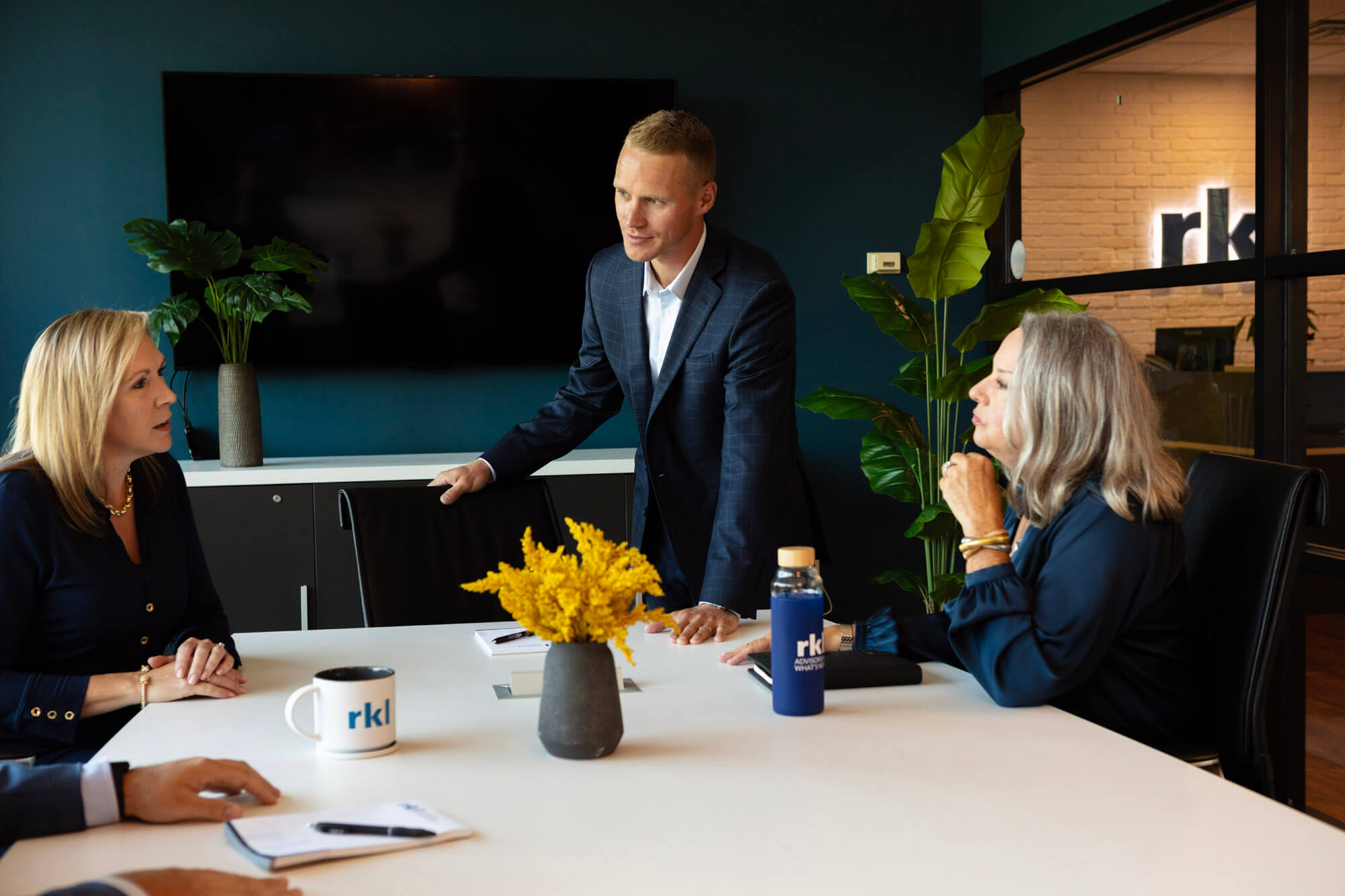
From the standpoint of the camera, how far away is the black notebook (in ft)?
5.22

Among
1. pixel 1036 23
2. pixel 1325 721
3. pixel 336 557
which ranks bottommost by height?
pixel 1325 721

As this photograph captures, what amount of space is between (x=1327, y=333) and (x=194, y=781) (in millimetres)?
3049

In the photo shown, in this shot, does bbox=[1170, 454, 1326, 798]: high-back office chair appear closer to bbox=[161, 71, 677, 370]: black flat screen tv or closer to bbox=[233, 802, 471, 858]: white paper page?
bbox=[233, 802, 471, 858]: white paper page

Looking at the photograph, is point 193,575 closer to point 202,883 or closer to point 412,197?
point 202,883

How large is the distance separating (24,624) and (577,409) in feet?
4.02

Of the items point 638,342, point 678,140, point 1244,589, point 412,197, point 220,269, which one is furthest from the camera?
point 412,197

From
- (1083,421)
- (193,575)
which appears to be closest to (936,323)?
(1083,421)

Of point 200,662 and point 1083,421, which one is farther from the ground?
point 1083,421

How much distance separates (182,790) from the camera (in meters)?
1.11

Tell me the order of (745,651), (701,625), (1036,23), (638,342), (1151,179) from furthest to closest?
(1036,23)
(1151,179)
(638,342)
(701,625)
(745,651)

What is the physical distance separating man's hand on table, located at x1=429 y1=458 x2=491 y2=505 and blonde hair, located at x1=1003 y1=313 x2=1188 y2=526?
1096mm

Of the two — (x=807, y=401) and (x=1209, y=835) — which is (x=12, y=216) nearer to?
(x=807, y=401)

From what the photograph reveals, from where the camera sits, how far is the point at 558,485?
3.78 meters

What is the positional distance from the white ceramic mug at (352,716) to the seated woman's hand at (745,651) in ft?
1.87
